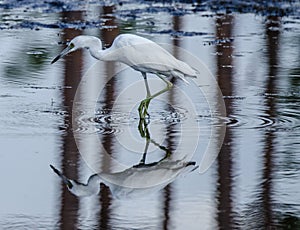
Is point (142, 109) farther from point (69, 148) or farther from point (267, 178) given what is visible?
point (267, 178)

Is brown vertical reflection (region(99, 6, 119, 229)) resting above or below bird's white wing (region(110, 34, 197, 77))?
below

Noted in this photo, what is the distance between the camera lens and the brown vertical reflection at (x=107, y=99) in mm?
5801

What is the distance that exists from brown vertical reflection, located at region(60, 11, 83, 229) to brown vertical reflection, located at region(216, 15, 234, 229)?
874mm

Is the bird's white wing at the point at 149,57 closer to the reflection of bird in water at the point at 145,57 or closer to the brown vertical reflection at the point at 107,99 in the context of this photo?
the reflection of bird in water at the point at 145,57

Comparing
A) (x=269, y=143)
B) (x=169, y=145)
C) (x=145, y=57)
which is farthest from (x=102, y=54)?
(x=269, y=143)

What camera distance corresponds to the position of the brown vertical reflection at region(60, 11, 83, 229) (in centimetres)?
575

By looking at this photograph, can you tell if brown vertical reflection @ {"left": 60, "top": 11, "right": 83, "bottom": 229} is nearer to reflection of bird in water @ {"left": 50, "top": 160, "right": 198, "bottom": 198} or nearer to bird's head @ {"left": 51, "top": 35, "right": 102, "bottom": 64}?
reflection of bird in water @ {"left": 50, "top": 160, "right": 198, "bottom": 198}

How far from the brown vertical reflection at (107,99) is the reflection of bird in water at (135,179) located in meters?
0.09

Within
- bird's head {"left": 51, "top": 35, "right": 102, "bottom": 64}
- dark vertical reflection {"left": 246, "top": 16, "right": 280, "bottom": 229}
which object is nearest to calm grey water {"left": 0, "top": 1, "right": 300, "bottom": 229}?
dark vertical reflection {"left": 246, "top": 16, "right": 280, "bottom": 229}

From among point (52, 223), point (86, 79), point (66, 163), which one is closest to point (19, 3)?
point (86, 79)

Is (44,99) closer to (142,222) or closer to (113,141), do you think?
(113,141)

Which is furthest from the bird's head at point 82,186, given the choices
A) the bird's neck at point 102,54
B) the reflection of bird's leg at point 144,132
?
the bird's neck at point 102,54

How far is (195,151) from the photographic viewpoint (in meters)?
7.50

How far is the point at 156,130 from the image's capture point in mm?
8109
